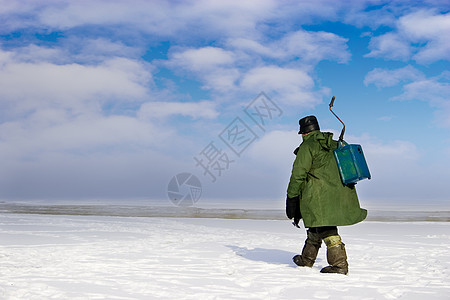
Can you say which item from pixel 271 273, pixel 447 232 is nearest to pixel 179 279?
pixel 271 273

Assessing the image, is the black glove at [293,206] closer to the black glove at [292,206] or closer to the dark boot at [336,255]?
the black glove at [292,206]

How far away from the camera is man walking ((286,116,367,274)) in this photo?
4.84 m

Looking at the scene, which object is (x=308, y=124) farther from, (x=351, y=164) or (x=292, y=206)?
(x=292, y=206)

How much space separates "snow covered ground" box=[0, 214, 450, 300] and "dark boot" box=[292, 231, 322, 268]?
0.35ft

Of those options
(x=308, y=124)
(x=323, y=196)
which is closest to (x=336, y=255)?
(x=323, y=196)

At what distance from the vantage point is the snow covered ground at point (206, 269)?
161 inches

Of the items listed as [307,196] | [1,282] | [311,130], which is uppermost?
[311,130]

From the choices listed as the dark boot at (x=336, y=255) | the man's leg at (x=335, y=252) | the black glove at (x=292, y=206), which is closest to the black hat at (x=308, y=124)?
the black glove at (x=292, y=206)

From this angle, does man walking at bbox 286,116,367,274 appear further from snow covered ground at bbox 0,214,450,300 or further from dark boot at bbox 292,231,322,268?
Answer: snow covered ground at bbox 0,214,450,300

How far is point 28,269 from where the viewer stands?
17.2 feet

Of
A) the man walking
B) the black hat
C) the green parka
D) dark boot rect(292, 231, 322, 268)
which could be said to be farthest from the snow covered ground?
the black hat

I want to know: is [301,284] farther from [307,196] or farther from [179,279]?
[179,279]

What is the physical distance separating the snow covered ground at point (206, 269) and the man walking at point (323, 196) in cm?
44

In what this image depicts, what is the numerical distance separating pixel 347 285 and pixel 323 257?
209 centimetres
